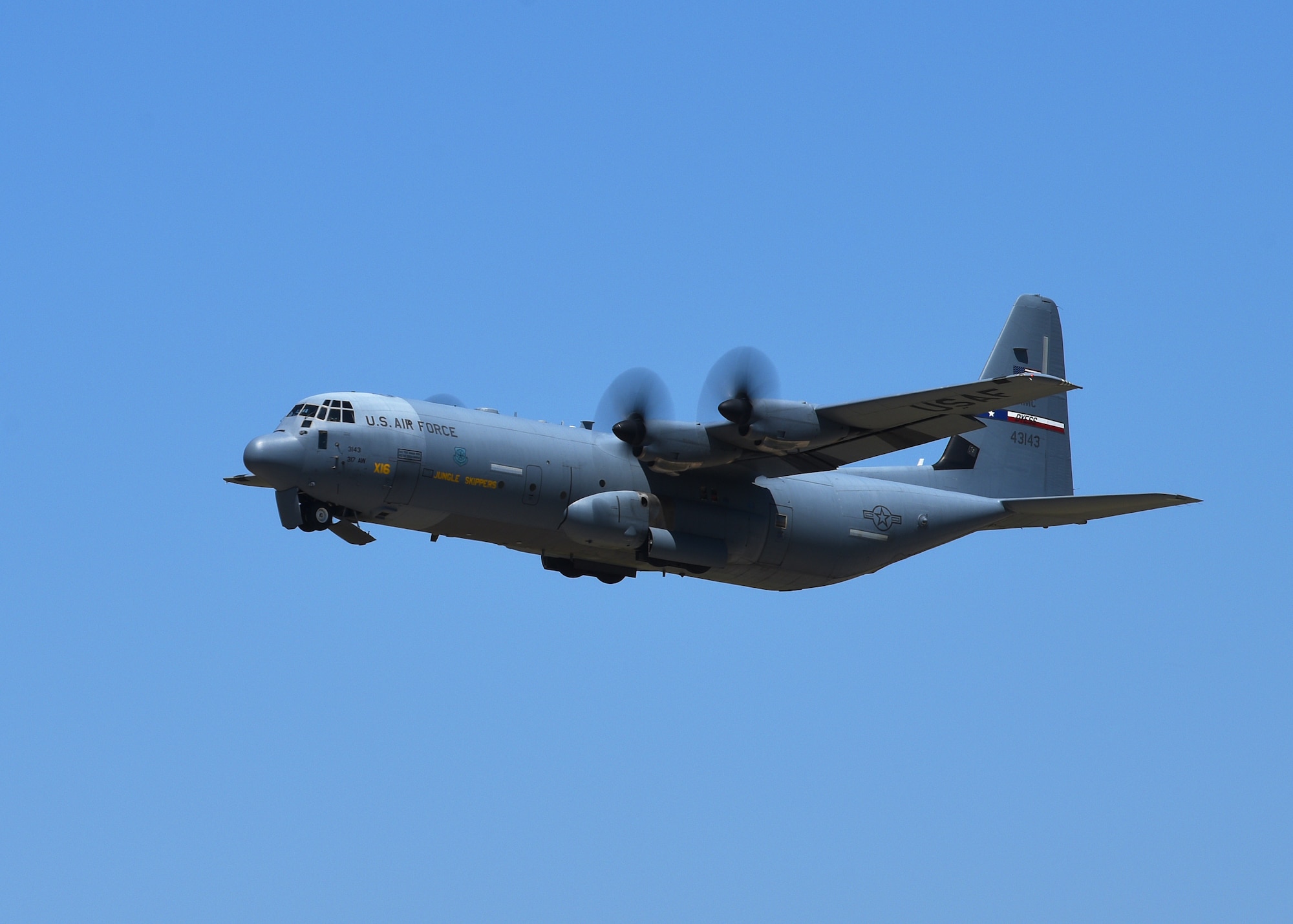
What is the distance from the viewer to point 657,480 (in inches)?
1070

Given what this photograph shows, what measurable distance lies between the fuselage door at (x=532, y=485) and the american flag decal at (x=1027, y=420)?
10.9 m

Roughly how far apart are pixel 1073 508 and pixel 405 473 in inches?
495

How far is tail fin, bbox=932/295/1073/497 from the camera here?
105 feet

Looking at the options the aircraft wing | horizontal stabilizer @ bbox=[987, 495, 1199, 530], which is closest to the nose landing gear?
the aircraft wing

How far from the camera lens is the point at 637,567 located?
2781 centimetres

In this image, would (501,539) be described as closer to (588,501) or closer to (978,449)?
(588,501)

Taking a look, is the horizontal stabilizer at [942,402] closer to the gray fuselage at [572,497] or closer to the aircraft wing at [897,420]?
the aircraft wing at [897,420]

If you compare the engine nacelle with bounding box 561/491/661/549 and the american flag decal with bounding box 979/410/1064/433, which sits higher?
the american flag decal with bounding box 979/410/1064/433

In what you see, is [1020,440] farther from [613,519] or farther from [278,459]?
[278,459]

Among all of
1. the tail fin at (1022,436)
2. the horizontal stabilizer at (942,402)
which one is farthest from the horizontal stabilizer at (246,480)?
the tail fin at (1022,436)

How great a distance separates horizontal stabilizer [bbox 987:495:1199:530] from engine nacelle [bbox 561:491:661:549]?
7.94 meters

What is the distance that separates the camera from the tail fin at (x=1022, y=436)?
3195cm

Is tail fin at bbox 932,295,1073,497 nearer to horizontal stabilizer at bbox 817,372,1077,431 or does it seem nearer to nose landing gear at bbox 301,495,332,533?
horizontal stabilizer at bbox 817,372,1077,431

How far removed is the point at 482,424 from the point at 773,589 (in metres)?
6.85
